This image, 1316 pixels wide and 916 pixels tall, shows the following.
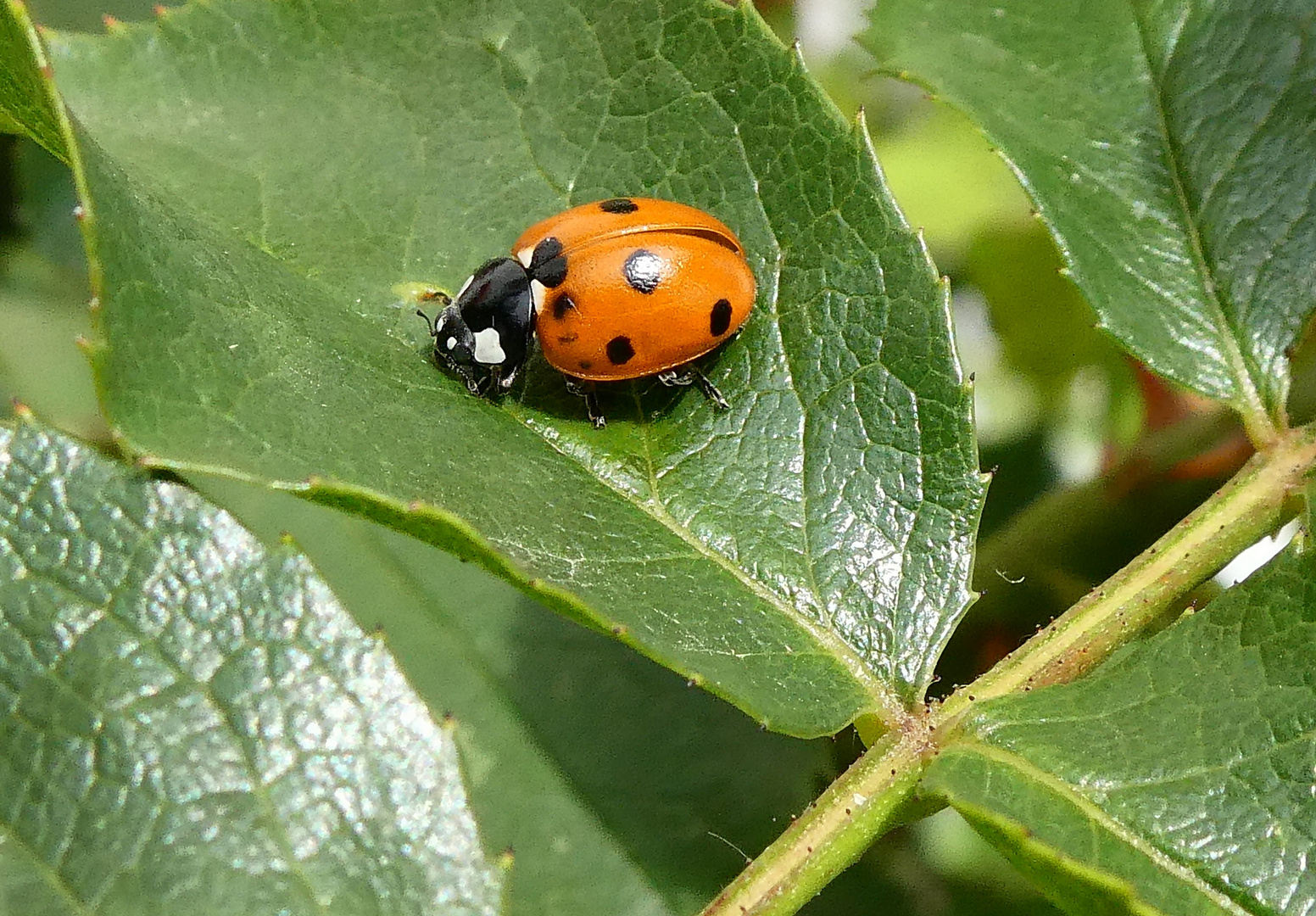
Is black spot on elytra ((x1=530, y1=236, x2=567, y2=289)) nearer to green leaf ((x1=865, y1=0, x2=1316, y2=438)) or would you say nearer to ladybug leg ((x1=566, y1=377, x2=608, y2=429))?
ladybug leg ((x1=566, y1=377, x2=608, y2=429))

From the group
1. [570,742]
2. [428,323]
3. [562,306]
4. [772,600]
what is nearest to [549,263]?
[562,306]

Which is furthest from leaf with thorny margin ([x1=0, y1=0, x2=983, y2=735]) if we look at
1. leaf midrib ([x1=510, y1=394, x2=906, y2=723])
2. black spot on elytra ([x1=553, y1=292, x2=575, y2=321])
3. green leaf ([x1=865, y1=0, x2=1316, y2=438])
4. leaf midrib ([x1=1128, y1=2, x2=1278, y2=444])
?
leaf midrib ([x1=1128, y1=2, x2=1278, y2=444])

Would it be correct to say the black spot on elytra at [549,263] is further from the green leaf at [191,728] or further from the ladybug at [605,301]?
the green leaf at [191,728]

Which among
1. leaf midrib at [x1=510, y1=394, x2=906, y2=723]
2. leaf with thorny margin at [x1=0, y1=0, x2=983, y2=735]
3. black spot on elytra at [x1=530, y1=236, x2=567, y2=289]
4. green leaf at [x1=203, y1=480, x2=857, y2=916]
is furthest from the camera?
green leaf at [x1=203, y1=480, x2=857, y2=916]

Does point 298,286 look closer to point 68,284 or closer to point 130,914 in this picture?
point 130,914

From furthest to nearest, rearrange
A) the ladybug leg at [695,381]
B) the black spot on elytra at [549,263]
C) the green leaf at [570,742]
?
1. the green leaf at [570,742]
2. the black spot on elytra at [549,263]
3. the ladybug leg at [695,381]

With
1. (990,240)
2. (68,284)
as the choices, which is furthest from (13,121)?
(990,240)

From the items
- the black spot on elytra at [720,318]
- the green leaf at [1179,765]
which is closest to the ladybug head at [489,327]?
the black spot on elytra at [720,318]
